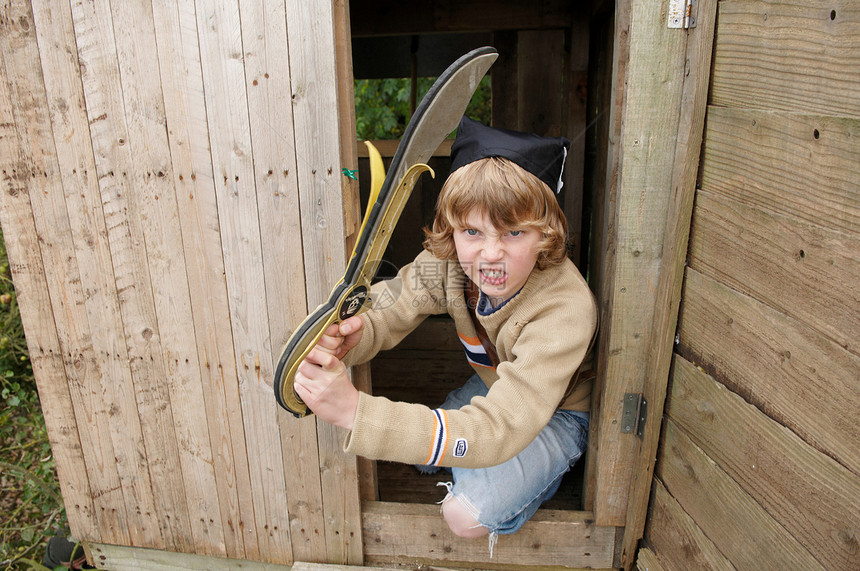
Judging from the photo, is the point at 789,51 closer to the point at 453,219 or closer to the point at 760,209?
the point at 760,209

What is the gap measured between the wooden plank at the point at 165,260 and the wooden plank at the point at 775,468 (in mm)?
1450

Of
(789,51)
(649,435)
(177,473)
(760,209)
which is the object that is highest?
(789,51)

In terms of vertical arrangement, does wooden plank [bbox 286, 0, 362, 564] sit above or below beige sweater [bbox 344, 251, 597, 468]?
above

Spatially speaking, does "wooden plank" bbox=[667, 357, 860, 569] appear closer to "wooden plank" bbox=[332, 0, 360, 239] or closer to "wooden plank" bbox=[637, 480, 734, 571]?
"wooden plank" bbox=[637, 480, 734, 571]

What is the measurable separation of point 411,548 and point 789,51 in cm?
178

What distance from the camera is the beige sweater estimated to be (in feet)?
4.17

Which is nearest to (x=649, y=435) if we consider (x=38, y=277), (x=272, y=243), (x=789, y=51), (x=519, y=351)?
(x=519, y=351)

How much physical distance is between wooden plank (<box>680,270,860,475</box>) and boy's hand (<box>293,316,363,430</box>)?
83 cm

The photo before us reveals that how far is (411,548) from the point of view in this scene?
1958 millimetres

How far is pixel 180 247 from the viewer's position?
5.41 feet

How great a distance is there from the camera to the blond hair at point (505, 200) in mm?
1372

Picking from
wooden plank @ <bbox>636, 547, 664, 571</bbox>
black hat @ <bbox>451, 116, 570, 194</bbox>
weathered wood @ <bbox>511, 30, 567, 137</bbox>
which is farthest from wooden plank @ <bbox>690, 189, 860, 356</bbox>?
weathered wood @ <bbox>511, 30, 567, 137</bbox>

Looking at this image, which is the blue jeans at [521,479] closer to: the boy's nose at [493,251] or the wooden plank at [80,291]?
the boy's nose at [493,251]

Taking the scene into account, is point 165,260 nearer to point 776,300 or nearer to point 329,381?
point 329,381
